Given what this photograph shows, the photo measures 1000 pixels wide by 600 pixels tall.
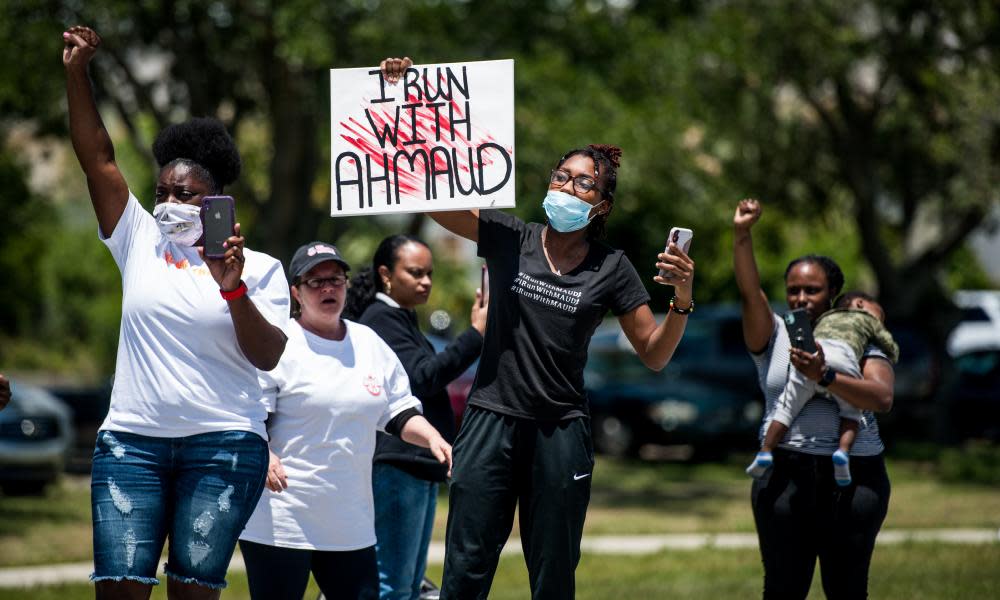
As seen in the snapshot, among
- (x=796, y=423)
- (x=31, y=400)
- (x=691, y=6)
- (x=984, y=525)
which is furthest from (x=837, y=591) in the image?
(x=691, y=6)

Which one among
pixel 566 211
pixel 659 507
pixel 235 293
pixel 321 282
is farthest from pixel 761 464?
pixel 659 507

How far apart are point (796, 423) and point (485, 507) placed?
5.70 feet

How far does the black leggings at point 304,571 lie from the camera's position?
4934 millimetres

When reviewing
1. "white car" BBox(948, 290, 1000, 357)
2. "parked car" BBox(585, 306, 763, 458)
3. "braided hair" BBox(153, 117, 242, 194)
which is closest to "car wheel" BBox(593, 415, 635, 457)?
"parked car" BBox(585, 306, 763, 458)

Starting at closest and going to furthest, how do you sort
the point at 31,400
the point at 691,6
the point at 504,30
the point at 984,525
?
the point at 984,525 < the point at 31,400 < the point at 504,30 < the point at 691,6

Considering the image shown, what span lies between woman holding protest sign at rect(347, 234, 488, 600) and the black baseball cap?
0.87 metres

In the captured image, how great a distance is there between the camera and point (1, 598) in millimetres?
8289

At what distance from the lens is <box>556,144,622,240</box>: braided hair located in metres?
4.77

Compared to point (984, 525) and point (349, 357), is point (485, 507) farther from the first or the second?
point (984, 525)

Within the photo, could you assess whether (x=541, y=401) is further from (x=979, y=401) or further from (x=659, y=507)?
(x=979, y=401)

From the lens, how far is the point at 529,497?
182 inches

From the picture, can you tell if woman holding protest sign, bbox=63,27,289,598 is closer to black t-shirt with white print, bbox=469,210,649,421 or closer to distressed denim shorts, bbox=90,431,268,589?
distressed denim shorts, bbox=90,431,268,589

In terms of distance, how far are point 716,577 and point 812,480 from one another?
382 centimetres

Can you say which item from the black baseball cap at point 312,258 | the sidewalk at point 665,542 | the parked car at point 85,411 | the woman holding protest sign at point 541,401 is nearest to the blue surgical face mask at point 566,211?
the woman holding protest sign at point 541,401
